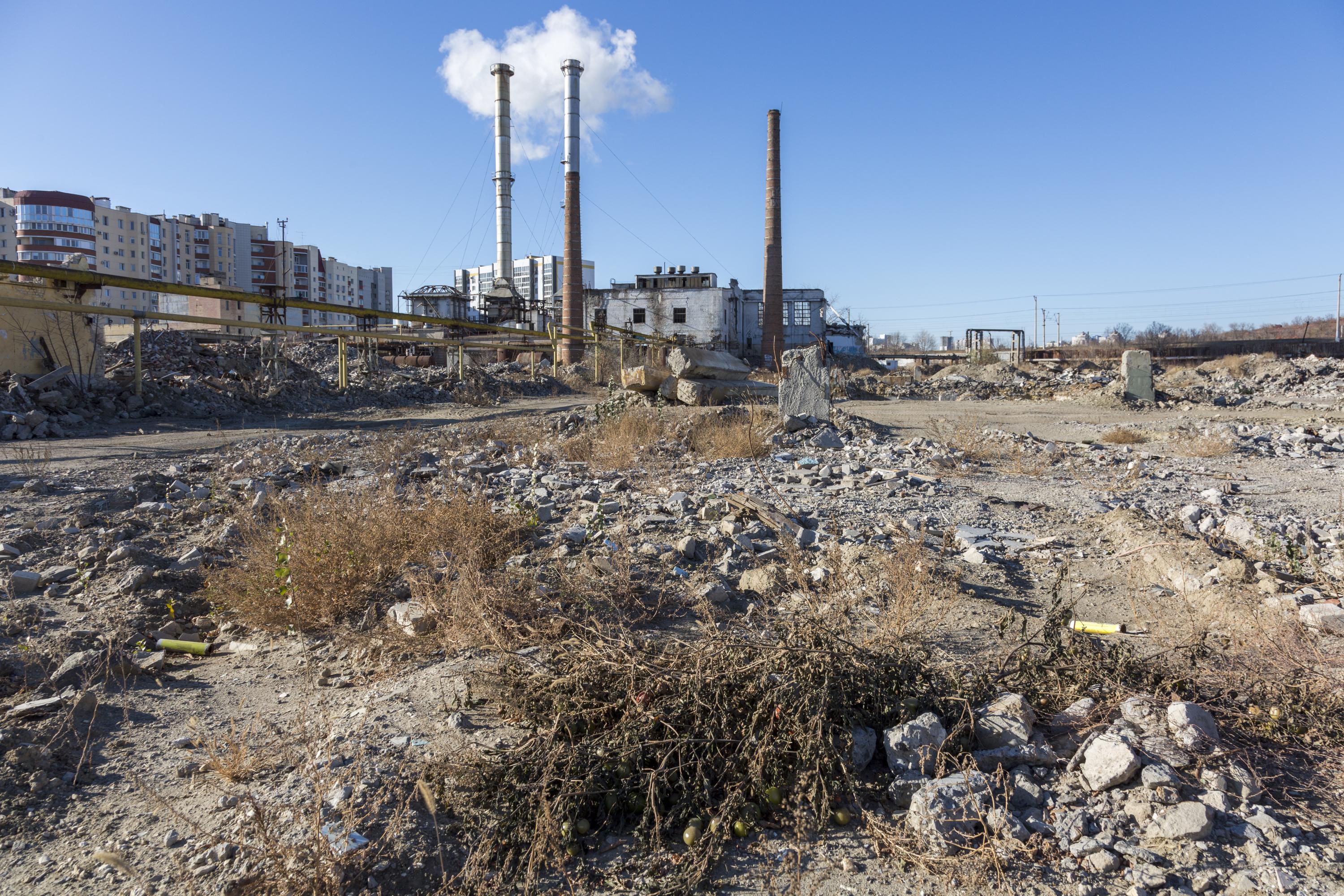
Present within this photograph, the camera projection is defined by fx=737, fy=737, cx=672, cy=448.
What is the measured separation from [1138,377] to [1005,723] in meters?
18.2

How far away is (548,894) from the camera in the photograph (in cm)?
198

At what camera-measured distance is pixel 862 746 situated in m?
2.40

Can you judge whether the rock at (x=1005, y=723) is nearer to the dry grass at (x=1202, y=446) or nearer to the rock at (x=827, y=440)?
the rock at (x=827, y=440)

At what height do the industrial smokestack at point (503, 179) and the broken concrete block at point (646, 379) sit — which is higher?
the industrial smokestack at point (503, 179)

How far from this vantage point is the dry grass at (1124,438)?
1062 cm

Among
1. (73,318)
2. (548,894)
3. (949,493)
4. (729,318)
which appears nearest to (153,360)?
(73,318)

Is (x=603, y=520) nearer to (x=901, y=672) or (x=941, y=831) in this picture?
(x=901, y=672)

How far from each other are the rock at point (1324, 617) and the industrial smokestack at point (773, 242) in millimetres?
28297

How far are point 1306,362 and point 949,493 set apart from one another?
2605cm

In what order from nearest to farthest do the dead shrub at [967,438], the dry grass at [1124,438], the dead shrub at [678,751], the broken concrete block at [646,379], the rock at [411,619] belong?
the dead shrub at [678,751] < the rock at [411,619] < the dead shrub at [967,438] < the dry grass at [1124,438] < the broken concrete block at [646,379]

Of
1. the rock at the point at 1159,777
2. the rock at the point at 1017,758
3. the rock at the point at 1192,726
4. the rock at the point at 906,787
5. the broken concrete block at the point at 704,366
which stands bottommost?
the rock at the point at 906,787

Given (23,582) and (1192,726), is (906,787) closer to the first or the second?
(1192,726)

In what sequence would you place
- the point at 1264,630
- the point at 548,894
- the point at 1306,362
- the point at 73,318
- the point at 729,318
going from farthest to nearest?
the point at 729,318
the point at 1306,362
the point at 73,318
the point at 1264,630
the point at 548,894

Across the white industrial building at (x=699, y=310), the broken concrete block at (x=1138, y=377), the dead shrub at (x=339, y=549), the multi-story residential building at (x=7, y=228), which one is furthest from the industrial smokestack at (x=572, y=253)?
the multi-story residential building at (x=7, y=228)
